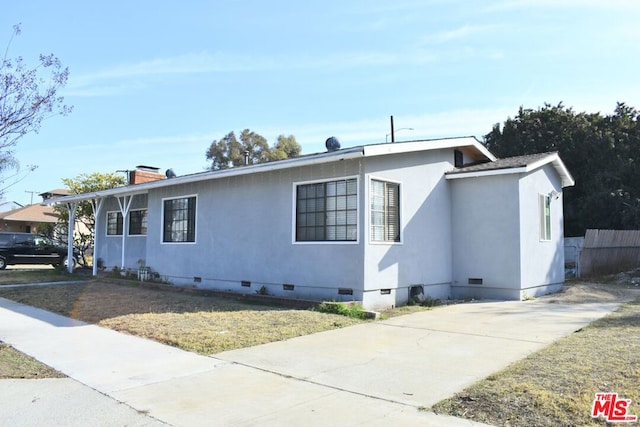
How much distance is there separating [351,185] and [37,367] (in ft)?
21.8

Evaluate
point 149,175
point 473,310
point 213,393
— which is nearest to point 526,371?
point 213,393

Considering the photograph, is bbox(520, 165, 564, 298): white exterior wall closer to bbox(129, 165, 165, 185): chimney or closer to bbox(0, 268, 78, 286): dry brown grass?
bbox(129, 165, 165, 185): chimney

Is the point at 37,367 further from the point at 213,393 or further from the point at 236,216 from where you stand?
the point at 236,216

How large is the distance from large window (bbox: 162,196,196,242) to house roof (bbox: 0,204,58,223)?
95.1 feet

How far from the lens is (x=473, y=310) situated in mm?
10617

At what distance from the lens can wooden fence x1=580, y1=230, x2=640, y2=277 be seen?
1830 cm

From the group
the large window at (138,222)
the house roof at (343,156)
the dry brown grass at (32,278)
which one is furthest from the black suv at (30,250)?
the house roof at (343,156)

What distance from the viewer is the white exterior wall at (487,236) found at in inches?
475

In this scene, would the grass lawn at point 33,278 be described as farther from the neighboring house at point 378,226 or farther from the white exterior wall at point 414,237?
the white exterior wall at point 414,237

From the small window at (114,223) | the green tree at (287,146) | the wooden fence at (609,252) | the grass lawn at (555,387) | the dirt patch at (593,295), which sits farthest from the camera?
the green tree at (287,146)

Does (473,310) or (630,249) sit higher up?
(630,249)

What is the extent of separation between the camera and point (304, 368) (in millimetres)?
6141

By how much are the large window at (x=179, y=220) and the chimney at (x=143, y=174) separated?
465 centimetres

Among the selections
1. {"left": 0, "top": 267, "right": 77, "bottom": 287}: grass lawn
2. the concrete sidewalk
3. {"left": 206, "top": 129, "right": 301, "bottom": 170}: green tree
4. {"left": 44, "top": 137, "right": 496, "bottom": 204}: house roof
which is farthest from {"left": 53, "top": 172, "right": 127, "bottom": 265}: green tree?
{"left": 206, "top": 129, "right": 301, "bottom": 170}: green tree
